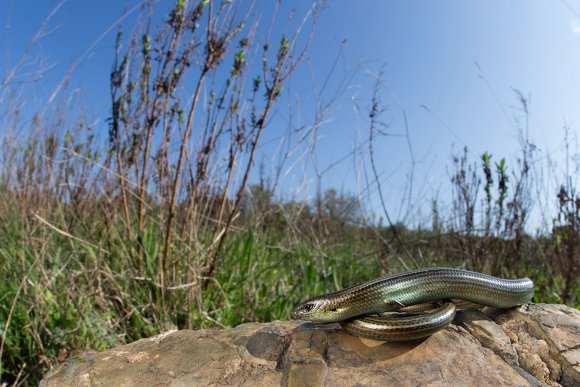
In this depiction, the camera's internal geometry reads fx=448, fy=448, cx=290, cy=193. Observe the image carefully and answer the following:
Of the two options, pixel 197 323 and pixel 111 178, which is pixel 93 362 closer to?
pixel 197 323

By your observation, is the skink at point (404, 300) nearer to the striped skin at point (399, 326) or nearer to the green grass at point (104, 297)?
the striped skin at point (399, 326)

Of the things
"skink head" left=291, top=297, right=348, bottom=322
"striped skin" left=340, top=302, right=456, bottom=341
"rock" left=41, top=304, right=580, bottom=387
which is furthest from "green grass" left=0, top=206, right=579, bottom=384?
"striped skin" left=340, top=302, right=456, bottom=341

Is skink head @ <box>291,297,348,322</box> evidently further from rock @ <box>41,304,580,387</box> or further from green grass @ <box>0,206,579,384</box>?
green grass @ <box>0,206,579,384</box>

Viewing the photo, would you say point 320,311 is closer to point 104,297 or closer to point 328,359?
point 328,359

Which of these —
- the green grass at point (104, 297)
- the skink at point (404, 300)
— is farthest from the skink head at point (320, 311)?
the green grass at point (104, 297)

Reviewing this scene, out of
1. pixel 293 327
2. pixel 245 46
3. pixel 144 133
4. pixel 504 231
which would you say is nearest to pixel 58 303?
pixel 144 133
